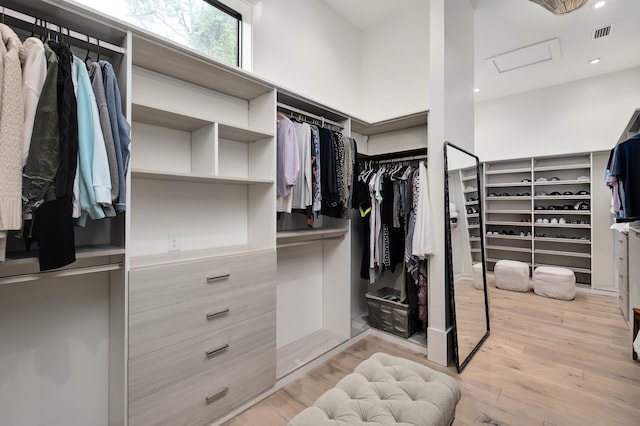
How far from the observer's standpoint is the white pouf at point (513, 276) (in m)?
4.29

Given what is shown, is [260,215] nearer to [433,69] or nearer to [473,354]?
[433,69]

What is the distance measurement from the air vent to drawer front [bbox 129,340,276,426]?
4.77 metres

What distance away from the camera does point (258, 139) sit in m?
2.14

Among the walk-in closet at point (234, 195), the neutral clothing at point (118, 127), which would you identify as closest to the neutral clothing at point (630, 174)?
the walk-in closet at point (234, 195)

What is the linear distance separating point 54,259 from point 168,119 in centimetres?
92

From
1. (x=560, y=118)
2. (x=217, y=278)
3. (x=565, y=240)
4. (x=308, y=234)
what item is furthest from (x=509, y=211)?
(x=217, y=278)

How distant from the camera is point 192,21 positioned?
6.85 feet

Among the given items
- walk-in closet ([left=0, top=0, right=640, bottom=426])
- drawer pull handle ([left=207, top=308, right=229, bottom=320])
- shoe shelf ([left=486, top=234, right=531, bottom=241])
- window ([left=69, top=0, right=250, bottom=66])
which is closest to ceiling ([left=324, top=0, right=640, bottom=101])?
walk-in closet ([left=0, top=0, right=640, bottom=426])

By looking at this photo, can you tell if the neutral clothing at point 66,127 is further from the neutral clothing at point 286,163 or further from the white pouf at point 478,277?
the white pouf at point 478,277

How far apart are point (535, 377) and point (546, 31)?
366 centimetres

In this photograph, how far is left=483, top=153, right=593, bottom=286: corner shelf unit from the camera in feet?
14.7

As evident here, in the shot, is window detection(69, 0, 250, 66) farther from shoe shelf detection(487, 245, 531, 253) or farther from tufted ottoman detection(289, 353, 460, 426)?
shoe shelf detection(487, 245, 531, 253)

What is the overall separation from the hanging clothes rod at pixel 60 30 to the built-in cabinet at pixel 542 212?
554 centimetres

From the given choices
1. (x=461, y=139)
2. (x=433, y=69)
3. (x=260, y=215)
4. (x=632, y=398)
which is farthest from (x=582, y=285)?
(x=260, y=215)
